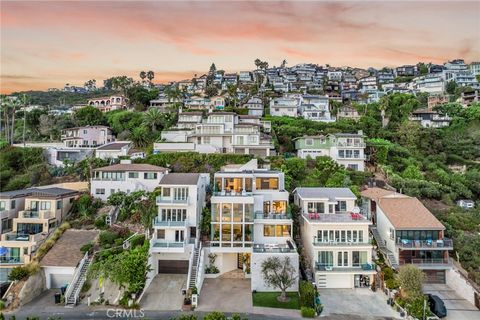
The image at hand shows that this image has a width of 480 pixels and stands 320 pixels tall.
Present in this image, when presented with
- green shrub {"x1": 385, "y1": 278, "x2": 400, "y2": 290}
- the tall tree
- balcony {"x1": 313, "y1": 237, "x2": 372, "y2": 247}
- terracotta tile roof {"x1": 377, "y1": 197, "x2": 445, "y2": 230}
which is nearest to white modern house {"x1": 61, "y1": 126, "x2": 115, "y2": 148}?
the tall tree

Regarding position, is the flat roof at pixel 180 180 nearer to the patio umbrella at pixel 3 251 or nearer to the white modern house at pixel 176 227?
the white modern house at pixel 176 227

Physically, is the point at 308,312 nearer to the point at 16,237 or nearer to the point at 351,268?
the point at 351,268

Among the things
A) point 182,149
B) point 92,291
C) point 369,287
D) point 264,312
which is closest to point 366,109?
point 182,149

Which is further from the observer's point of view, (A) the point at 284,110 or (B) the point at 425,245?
Result: (A) the point at 284,110

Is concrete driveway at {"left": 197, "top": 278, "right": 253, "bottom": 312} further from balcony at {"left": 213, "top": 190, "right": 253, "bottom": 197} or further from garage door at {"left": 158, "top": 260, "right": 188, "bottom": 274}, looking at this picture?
balcony at {"left": 213, "top": 190, "right": 253, "bottom": 197}

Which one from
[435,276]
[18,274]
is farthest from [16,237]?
[435,276]

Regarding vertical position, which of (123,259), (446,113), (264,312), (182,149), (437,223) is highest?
(446,113)

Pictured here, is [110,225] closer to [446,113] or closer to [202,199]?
[202,199]
